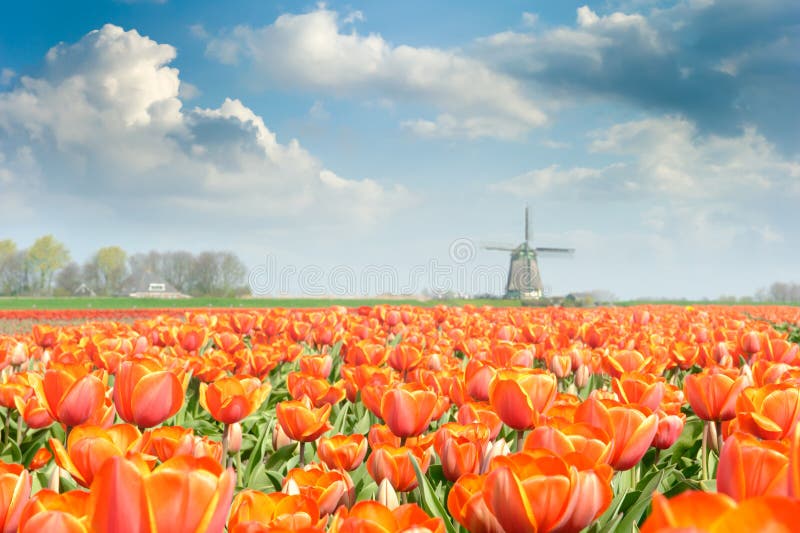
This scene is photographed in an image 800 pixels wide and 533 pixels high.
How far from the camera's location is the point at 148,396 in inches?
89.3

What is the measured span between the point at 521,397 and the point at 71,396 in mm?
1528

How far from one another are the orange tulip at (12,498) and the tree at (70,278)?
333 feet

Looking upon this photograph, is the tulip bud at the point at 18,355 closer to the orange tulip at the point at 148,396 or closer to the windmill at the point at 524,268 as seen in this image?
the orange tulip at the point at 148,396

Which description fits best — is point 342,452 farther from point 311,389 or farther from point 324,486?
point 311,389

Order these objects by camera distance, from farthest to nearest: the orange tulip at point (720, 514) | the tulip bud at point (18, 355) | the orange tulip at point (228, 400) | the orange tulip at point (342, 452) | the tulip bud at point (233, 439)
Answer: the tulip bud at point (18, 355) < the tulip bud at point (233, 439) < the orange tulip at point (228, 400) < the orange tulip at point (342, 452) < the orange tulip at point (720, 514)

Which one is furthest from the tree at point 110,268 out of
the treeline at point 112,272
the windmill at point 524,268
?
the windmill at point 524,268

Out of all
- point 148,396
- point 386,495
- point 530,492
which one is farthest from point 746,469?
point 148,396

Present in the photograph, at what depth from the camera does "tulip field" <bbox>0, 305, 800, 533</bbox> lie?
3.22 feet

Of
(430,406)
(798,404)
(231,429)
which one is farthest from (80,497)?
(798,404)

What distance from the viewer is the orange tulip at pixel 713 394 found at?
2441 mm

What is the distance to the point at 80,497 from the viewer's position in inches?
46.4

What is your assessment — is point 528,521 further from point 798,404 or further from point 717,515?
point 798,404

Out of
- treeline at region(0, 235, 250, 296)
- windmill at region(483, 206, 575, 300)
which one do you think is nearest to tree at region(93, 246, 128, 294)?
treeline at region(0, 235, 250, 296)

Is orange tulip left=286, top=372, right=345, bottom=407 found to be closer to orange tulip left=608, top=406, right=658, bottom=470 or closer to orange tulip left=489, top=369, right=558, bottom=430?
orange tulip left=489, top=369, right=558, bottom=430
